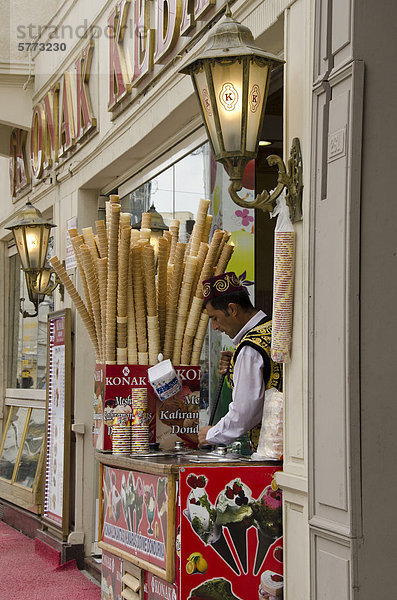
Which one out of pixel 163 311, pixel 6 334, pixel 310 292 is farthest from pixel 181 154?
pixel 6 334

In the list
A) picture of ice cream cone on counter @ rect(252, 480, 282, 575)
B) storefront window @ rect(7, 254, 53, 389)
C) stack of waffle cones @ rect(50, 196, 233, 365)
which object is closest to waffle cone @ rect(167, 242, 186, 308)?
stack of waffle cones @ rect(50, 196, 233, 365)

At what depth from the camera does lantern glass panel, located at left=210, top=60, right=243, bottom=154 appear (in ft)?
12.6

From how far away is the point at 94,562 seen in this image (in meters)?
7.41

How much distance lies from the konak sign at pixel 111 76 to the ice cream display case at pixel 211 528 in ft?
8.72

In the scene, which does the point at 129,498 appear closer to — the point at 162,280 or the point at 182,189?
the point at 162,280

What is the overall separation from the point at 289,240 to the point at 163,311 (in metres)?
1.51

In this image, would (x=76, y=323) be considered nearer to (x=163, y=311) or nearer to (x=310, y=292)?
(x=163, y=311)

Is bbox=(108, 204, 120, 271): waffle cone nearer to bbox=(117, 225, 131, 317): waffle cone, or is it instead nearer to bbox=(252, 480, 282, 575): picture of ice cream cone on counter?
bbox=(117, 225, 131, 317): waffle cone

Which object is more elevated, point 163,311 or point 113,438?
point 163,311

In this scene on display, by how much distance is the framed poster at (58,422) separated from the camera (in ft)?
25.9

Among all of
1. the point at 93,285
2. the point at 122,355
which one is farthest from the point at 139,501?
the point at 93,285

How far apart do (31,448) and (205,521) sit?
6505 mm

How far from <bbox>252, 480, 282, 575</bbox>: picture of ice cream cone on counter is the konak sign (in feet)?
8.96

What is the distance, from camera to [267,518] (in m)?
3.90
